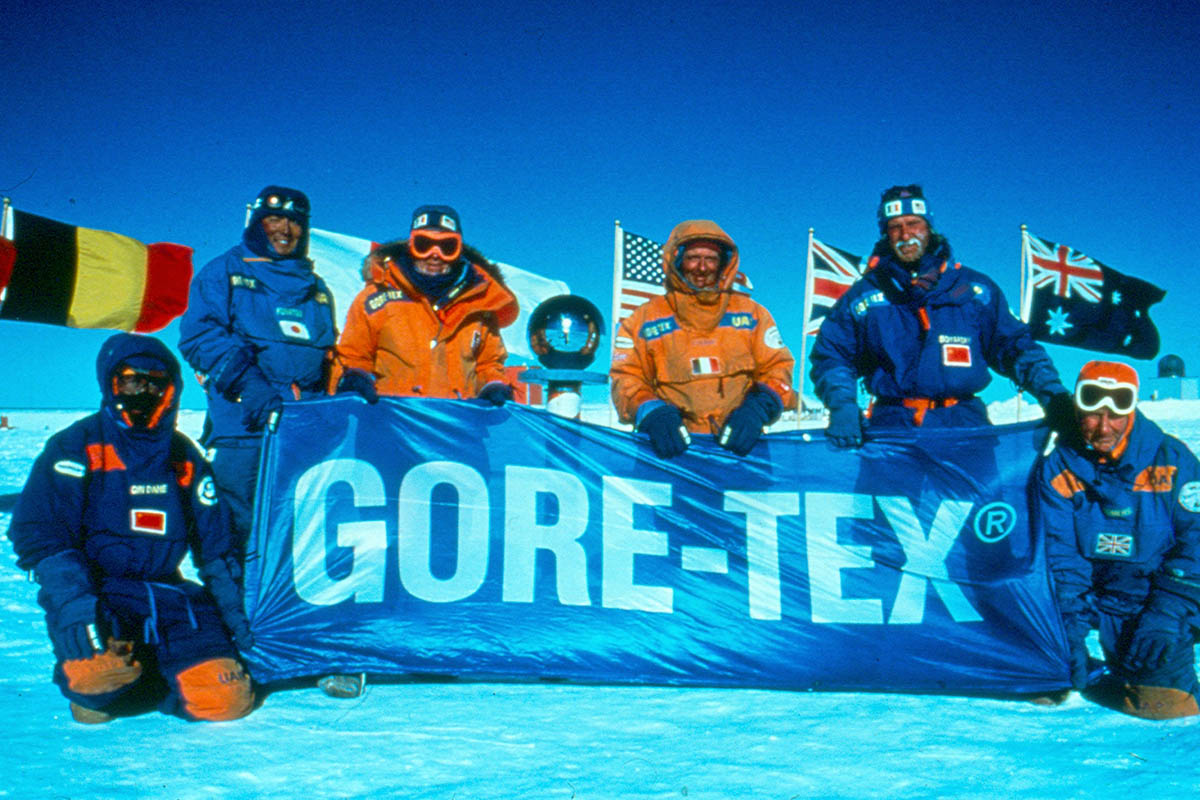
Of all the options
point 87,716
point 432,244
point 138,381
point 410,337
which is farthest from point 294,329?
point 87,716

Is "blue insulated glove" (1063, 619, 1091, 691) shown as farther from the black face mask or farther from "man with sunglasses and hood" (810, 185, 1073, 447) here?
the black face mask

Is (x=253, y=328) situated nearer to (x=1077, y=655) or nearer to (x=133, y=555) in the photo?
(x=133, y=555)

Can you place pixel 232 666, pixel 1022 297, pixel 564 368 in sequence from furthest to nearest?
pixel 1022 297, pixel 564 368, pixel 232 666

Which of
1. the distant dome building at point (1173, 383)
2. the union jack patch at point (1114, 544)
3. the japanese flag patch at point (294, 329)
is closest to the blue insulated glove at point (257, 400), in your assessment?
the japanese flag patch at point (294, 329)

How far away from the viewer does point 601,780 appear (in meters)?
2.72

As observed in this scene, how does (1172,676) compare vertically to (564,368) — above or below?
below

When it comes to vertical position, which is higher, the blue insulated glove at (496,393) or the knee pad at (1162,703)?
the blue insulated glove at (496,393)

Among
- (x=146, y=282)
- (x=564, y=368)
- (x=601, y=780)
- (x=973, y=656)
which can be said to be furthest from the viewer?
(x=146, y=282)

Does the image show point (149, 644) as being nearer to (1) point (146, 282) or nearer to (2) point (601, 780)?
(2) point (601, 780)

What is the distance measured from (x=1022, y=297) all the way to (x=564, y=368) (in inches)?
337

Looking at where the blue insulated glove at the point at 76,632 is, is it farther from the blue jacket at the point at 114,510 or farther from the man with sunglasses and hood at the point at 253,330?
the man with sunglasses and hood at the point at 253,330

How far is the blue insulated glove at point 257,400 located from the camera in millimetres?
3834

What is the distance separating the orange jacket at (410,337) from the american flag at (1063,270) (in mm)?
10633

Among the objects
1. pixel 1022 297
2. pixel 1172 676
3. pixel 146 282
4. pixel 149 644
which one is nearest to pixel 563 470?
pixel 149 644
